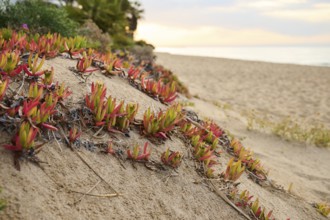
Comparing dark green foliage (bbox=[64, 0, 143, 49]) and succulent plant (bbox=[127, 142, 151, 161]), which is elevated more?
dark green foliage (bbox=[64, 0, 143, 49])

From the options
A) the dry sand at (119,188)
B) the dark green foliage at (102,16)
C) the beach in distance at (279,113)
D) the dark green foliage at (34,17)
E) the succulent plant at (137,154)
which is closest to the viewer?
the dry sand at (119,188)

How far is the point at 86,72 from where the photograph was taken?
14.7 feet

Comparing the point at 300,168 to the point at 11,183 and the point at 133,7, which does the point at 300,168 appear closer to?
the point at 11,183

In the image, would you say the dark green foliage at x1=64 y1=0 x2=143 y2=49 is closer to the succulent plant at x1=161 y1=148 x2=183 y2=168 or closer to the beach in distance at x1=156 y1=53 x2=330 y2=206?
the beach in distance at x1=156 y1=53 x2=330 y2=206

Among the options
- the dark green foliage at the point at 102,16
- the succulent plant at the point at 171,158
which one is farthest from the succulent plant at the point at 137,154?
the dark green foliage at the point at 102,16

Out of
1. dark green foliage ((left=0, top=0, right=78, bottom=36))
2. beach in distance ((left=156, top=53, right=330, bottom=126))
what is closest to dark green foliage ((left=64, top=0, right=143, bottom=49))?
beach in distance ((left=156, top=53, right=330, bottom=126))

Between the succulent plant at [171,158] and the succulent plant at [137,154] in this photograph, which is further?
the succulent plant at [171,158]

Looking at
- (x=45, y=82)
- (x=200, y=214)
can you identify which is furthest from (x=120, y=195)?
(x=45, y=82)

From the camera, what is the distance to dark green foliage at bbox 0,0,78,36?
7746mm

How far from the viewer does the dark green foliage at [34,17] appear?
7746 mm

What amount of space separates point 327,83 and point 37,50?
1907cm

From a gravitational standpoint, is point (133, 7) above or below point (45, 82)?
above

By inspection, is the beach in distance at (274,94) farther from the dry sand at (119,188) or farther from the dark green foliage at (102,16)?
the dry sand at (119,188)

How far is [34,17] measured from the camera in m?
8.34
